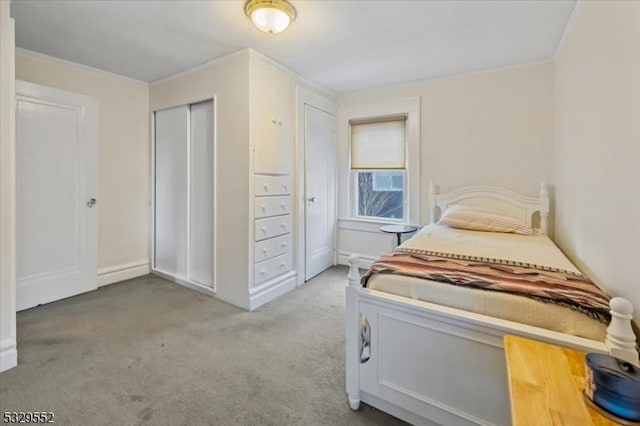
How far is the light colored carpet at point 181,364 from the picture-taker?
158cm

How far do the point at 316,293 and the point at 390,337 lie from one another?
1829mm

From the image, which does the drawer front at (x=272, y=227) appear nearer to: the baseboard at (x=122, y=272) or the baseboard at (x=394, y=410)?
the baseboard at (x=394, y=410)

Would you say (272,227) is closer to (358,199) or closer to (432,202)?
(358,199)

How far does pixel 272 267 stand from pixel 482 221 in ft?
6.77

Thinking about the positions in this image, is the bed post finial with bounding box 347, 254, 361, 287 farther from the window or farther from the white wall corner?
the window

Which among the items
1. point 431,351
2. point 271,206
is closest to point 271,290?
point 271,206

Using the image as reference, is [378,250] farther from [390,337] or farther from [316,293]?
[390,337]

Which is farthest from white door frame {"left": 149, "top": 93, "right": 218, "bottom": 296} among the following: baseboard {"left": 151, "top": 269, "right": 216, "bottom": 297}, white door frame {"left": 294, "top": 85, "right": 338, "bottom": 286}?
white door frame {"left": 294, "top": 85, "right": 338, "bottom": 286}

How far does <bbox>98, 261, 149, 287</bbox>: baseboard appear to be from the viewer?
341 cm

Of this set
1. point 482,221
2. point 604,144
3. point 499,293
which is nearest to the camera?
point 499,293

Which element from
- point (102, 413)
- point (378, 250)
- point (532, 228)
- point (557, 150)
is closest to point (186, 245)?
point (102, 413)

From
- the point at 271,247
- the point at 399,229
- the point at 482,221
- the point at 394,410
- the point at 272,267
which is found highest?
the point at 482,221

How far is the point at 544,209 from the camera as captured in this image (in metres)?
2.91

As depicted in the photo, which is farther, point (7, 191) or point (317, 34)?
point (317, 34)
